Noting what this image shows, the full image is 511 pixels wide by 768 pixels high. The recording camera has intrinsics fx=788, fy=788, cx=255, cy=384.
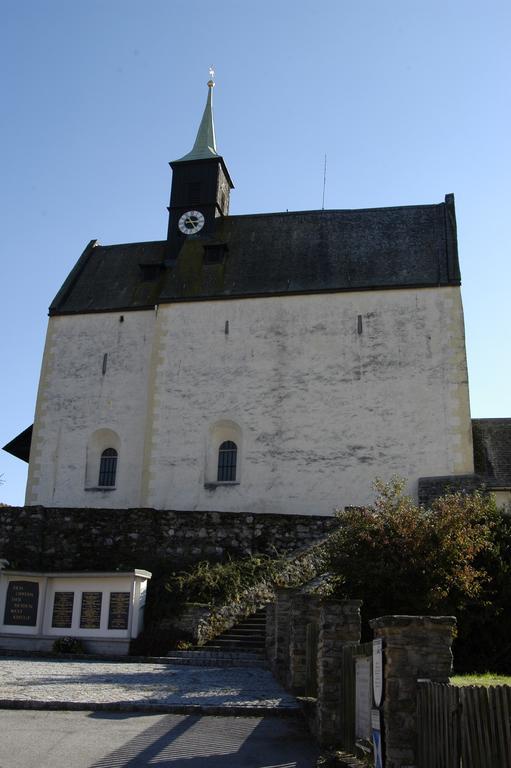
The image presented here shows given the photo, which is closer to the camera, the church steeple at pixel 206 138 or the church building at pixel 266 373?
the church building at pixel 266 373

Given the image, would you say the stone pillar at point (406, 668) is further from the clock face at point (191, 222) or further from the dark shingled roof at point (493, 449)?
the clock face at point (191, 222)

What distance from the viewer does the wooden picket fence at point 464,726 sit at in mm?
5051

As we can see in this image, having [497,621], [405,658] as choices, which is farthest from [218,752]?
[497,621]

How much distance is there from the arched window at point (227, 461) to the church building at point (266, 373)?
0.06m

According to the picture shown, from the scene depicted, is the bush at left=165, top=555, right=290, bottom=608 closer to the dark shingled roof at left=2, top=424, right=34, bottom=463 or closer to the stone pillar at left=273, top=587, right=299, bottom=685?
the stone pillar at left=273, top=587, right=299, bottom=685

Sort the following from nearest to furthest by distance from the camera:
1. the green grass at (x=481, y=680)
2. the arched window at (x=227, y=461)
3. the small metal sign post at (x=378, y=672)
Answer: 1. the small metal sign post at (x=378, y=672)
2. the green grass at (x=481, y=680)
3. the arched window at (x=227, y=461)

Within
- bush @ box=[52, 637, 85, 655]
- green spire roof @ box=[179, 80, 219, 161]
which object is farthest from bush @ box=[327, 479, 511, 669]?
green spire roof @ box=[179, 80, 219, 161]

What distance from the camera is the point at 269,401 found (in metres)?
27.3

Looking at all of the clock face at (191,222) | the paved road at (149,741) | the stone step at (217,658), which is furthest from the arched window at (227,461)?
the paved road at (149,741)

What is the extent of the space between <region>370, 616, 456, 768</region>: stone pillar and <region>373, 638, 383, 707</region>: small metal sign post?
1.5 inches

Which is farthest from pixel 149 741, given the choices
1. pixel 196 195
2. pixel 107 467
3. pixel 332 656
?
pixel 196 195

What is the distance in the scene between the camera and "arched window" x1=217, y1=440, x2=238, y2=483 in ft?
90.0

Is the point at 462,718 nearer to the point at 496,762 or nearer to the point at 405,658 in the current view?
the point at 496,762

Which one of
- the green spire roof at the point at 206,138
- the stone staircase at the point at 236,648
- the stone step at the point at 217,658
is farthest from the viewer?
the green spire roof at the point at 206,138
